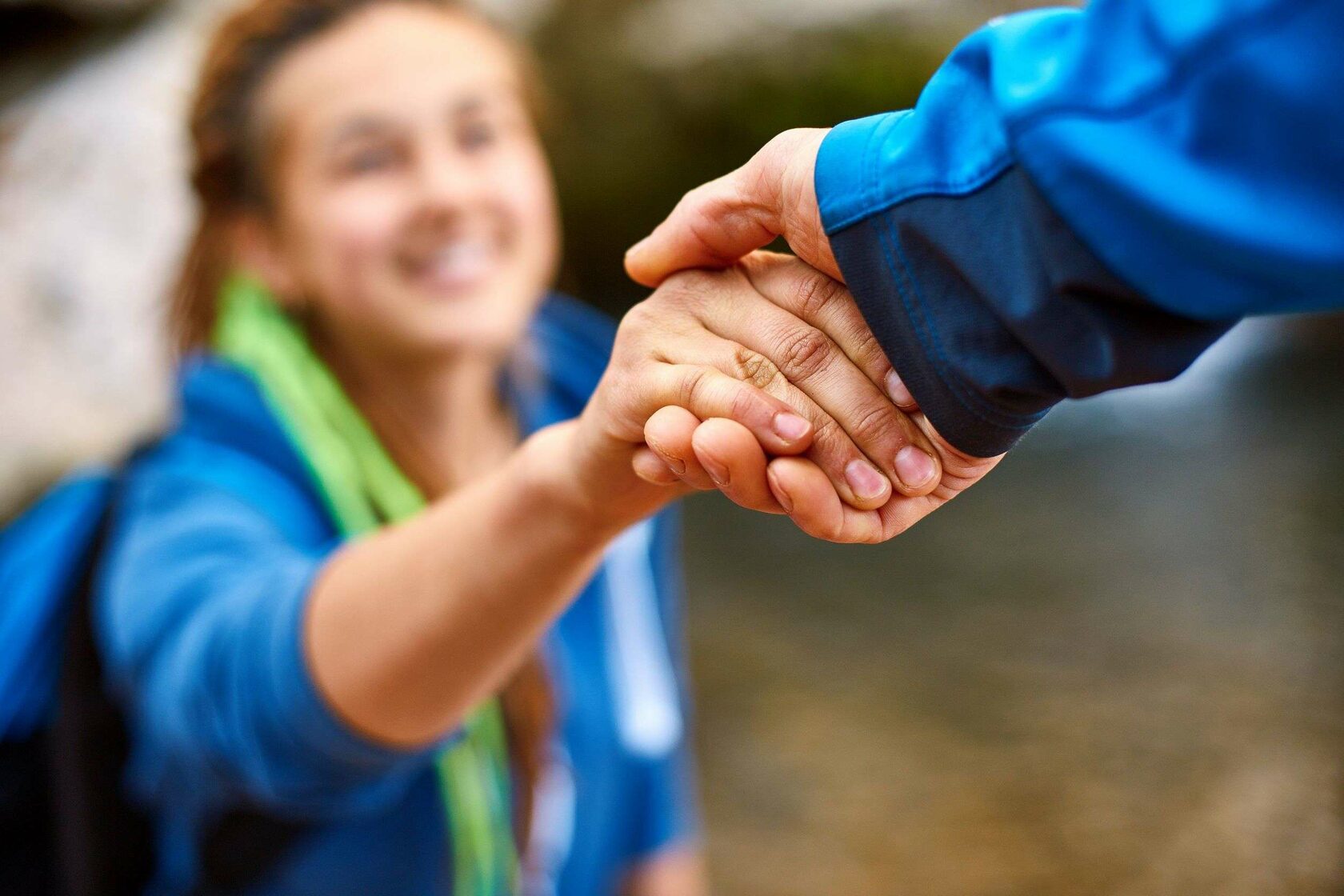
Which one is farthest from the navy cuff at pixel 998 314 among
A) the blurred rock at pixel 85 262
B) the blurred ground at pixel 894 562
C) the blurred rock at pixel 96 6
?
the blurred rock at pixel 96 6

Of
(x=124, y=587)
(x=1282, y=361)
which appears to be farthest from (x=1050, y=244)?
(x=1282, y=361)

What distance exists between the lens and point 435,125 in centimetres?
148

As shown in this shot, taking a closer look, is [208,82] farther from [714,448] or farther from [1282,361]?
[1282,361]

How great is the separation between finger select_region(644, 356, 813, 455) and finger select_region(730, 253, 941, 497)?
22 millimetres

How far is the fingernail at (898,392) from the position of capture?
672mm

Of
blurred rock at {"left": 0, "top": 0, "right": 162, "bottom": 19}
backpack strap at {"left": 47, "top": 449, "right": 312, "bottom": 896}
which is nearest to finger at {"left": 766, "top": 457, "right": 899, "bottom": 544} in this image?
backpack strap at {"left": 47, "top": 449, "right": 312, "bottom": 896}

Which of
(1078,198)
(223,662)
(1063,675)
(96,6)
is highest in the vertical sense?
(1078,198)

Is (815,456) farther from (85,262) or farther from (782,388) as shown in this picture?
(85,262)

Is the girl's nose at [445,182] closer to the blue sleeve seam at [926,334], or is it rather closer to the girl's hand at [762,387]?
the girl's hand at [762,387]

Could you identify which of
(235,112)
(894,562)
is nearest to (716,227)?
(235,112)

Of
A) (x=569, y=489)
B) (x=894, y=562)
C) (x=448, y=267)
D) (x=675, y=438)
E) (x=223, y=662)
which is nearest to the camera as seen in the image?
(x=675, y=438)

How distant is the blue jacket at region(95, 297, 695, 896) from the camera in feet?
3.23

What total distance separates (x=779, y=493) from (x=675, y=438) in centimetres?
8

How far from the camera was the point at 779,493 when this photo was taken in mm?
682
